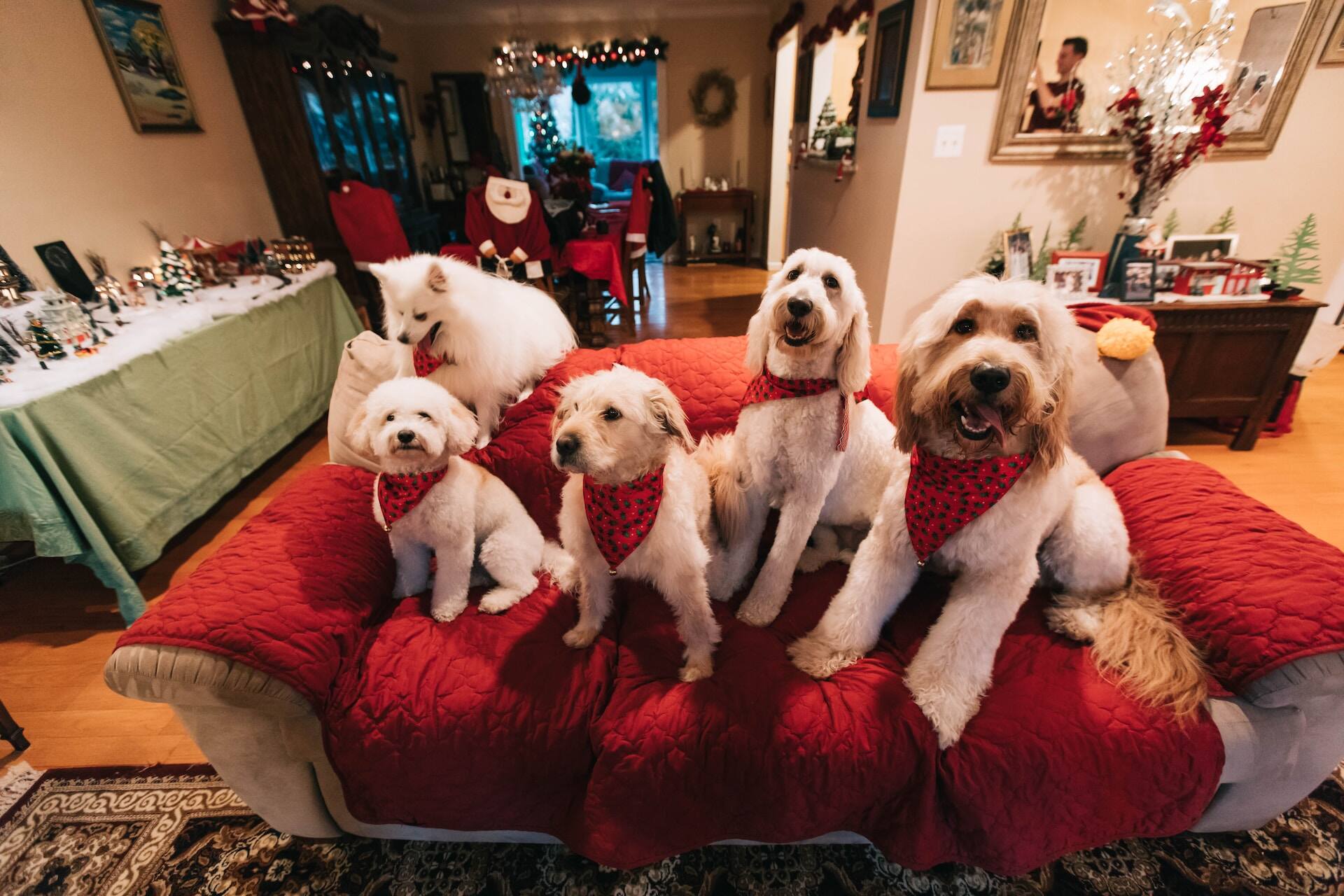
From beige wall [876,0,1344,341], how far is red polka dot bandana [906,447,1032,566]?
2.71 m

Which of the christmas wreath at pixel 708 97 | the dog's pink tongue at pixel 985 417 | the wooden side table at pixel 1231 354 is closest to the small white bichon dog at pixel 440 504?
the dog's pink tongue at pixel 985 417

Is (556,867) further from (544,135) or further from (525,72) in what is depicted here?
(544,135)

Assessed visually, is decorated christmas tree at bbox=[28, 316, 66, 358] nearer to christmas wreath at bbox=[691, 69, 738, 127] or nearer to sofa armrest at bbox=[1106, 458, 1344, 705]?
sofa armrest at bbox=[1106, 458, 1344, 705]

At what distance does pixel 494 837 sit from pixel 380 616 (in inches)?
27.0

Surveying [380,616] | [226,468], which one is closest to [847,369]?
[380,616]

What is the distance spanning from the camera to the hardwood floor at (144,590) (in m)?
1.84

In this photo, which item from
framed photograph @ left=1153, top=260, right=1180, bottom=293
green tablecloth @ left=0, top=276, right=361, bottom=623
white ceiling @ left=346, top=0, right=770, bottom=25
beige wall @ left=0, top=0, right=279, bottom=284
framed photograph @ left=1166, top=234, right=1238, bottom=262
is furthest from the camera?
white ceiling @ left=346, top=0, right=770, bottom=25

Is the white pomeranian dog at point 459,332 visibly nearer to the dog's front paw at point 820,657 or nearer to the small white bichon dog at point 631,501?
the small white bichon dog at point 631,501

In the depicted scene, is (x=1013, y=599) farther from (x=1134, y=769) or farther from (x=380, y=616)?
(x=380, y=616)

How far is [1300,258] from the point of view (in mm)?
3217

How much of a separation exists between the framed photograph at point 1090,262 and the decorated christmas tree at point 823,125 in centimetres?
281

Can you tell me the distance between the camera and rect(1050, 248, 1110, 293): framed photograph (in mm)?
3113

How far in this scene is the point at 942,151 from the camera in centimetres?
323

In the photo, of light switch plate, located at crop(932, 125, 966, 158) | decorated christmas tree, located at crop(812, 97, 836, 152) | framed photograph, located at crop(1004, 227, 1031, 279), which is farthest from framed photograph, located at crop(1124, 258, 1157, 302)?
decorated christmas tree, located at crop(812, 97, 836, 152)
